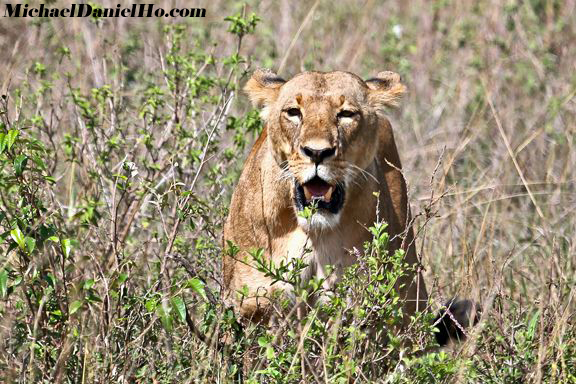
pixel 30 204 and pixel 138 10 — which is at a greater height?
pixel 138 10

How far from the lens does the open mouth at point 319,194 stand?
4.27m

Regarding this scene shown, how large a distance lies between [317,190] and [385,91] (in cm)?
77

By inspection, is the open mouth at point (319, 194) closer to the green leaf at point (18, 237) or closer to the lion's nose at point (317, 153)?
the lion's nose at point (317, 153)

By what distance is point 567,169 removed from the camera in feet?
22.6

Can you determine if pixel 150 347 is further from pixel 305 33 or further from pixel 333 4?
pixel 333 4

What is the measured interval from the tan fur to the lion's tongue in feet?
0.18

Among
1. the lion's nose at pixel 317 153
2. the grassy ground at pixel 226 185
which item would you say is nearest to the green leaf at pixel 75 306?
the grassy ground at pixel 226 185

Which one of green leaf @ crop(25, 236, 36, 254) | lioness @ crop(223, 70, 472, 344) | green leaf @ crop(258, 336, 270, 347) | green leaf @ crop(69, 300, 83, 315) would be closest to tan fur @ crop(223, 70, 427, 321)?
lioness @ crop(223, 70, 472, 344)

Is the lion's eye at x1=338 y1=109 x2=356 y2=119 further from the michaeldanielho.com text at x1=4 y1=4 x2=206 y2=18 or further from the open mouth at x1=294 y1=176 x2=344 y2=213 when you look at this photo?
the michaeldanielho.com text at x1=4 y1=4 x2=206 y2=18

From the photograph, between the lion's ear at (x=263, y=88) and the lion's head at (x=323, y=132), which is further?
the lion's ear at (x=263, y=88)

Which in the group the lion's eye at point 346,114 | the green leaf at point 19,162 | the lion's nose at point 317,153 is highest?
the lion's eye at point 346,114

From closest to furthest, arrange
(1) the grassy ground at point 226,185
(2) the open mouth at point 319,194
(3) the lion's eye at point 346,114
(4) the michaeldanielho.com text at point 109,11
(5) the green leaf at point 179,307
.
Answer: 1. (5) the green leaf at point 179,307
2. (1) the grassy ground at point 226,185
3. (2) the open mouth at point 319,194
4. (3) the lion's eye at point 346,114
5. (4) the michaeldanielho.com text at point 109,11

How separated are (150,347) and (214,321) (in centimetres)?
27

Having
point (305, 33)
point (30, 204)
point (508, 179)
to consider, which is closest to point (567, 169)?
point (508, 179)
